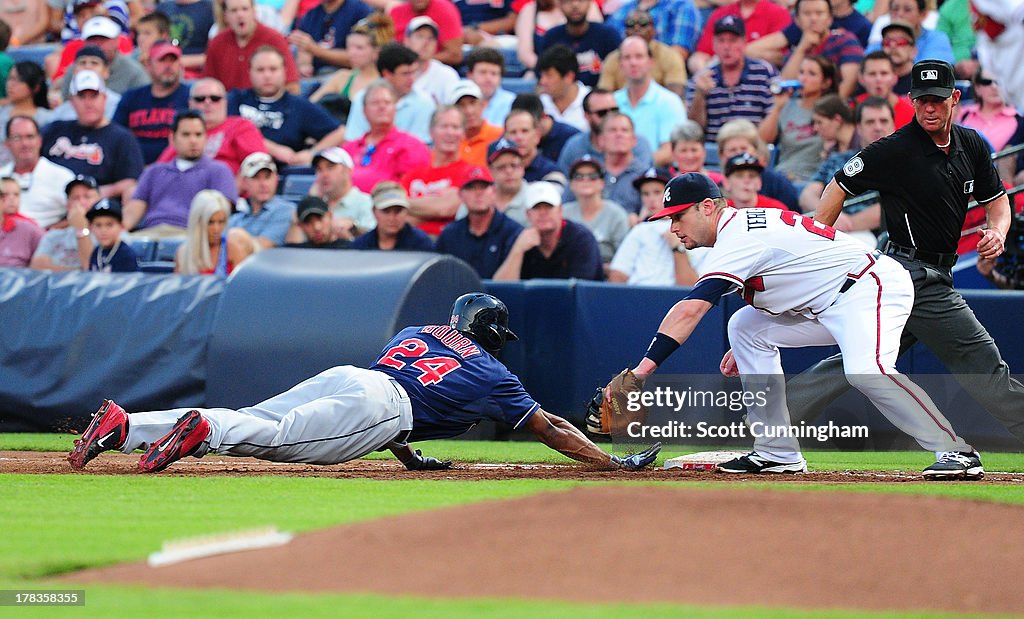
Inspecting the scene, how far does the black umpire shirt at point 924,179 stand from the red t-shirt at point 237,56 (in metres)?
9.61

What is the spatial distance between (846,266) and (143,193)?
877 cm

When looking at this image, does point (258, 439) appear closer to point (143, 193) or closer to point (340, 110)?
point (143, 193)

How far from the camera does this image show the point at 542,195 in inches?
480

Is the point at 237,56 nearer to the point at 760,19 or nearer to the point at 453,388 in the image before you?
the point at 760,19

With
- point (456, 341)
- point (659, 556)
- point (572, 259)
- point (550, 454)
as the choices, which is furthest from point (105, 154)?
point (659, 556)

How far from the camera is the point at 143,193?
1446cm

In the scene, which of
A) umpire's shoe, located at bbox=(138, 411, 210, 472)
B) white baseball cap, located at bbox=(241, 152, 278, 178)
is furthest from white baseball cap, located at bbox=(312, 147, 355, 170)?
umpire's shoe, located at bbox=(138, 411, 210, 472)

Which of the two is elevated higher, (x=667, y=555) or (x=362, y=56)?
(x=362, y=56)

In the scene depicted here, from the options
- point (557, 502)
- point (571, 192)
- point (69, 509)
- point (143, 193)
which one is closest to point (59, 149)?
point (143, 193)

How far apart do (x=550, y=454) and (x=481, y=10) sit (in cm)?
928

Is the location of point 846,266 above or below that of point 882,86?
below

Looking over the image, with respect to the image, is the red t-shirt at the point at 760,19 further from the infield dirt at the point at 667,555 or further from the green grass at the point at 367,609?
the green grass at the point at 367,609

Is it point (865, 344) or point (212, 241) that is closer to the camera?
point (865, 344)

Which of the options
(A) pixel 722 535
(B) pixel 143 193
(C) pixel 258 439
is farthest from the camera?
(B) pixel 143 193
